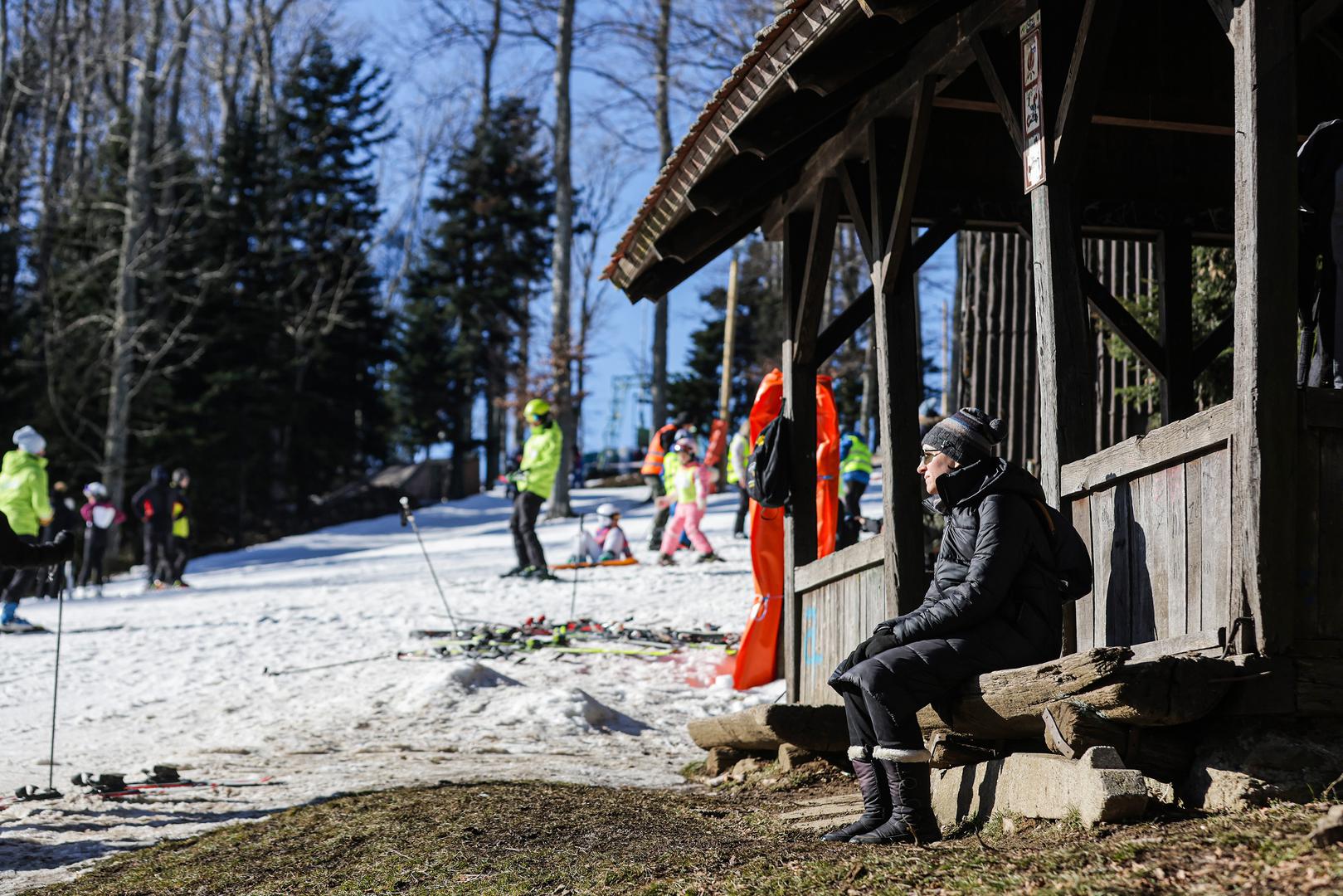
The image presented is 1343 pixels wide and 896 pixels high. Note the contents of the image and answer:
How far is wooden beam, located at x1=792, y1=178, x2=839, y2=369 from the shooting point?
8062 mm

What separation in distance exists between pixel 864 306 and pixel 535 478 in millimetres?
7380

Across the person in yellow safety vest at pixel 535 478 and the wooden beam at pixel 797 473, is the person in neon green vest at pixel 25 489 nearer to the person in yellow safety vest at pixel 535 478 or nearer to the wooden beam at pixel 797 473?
the person in yellow safety vest at pixel 535 478

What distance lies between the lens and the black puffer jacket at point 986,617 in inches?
189

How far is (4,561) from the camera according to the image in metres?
7.15

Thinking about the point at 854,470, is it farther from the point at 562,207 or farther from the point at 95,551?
the point at 562,207

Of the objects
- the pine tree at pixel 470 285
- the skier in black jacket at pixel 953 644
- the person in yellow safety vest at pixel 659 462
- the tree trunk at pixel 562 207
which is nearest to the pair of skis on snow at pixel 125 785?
the skier in black jacket at pixel 953 644

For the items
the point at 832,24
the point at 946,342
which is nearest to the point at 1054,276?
the point at 832,24

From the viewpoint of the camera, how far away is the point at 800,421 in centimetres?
836

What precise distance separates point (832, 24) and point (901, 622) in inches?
94.9

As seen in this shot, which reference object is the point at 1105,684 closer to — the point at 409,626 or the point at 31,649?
the point at 409,626

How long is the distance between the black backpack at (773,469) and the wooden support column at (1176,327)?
216 cm

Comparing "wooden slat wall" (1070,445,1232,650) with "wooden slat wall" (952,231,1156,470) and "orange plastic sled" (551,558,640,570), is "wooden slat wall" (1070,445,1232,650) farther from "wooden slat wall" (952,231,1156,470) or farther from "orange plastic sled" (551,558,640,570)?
"orange plastic sled" (551,558,640,570)

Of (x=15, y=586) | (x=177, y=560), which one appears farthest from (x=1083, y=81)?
(x=177, y=560)

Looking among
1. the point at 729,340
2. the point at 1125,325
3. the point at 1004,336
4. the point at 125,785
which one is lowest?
the point at 125,785
